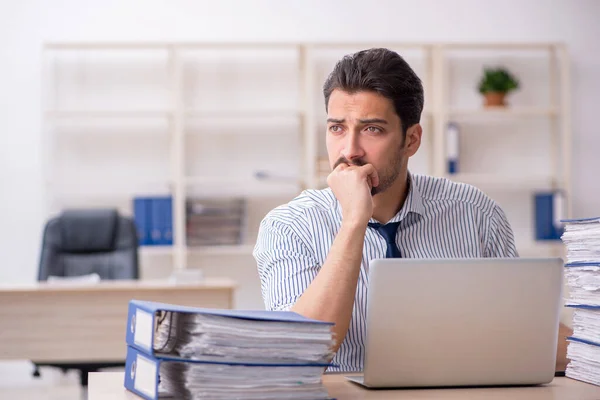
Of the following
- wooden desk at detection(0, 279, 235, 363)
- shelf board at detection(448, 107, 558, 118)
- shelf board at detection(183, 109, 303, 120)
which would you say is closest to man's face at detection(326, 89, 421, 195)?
wooden desk at detection(0, 279, 235, 363)

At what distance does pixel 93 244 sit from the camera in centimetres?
421

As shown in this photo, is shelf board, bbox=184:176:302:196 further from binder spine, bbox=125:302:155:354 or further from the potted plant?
binder spine, bbox=125:302:155:354

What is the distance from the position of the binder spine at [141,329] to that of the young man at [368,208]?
484 mm

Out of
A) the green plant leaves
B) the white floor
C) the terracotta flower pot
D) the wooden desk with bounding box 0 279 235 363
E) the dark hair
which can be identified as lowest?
the white floor

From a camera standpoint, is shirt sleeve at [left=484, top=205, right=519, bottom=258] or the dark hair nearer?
the dark hair

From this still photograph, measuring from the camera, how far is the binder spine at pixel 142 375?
1.23 metres

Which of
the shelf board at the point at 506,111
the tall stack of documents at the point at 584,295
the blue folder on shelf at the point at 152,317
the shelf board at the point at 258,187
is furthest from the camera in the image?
the shelf board at the point at 258,187

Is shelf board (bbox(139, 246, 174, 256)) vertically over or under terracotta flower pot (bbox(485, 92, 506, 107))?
under

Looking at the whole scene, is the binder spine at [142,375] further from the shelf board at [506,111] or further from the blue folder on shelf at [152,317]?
the shelf board at [506,111]

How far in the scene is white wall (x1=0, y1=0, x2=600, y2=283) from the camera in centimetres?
531

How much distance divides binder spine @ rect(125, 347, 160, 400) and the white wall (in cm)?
419

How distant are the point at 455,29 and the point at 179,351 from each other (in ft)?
15.2

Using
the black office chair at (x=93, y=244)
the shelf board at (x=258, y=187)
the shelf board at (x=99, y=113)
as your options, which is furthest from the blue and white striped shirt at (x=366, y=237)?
the shelf board at (x=258, y=187)

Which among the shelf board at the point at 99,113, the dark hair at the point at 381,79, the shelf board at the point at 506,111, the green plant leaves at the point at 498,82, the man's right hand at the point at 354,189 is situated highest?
the green plant leaves at the point at 498,82
